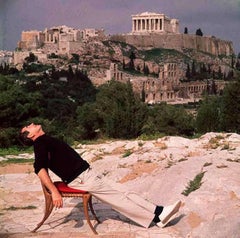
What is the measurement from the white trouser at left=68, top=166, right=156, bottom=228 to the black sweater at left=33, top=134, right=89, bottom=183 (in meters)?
0.05

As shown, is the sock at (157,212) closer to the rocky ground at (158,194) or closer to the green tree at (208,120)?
the rocky ground at (158,194)

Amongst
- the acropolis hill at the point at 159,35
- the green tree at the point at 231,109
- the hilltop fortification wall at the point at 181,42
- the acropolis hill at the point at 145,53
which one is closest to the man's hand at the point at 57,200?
the green tree at the point at 231,109

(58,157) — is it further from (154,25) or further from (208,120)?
(154,25)

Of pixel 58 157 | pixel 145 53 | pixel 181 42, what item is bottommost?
pixel 58 157

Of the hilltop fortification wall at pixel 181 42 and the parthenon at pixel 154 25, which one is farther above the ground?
the parthenon at pixel 154 25

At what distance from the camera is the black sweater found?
10.4 ft

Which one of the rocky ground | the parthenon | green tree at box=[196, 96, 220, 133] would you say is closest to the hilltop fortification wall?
the parthenon

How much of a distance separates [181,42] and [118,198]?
256 ft

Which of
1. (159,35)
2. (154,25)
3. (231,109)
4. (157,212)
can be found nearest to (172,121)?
(231,109)

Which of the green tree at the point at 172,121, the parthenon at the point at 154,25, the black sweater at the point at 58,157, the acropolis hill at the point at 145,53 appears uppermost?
the parthenon at the point at 154,25

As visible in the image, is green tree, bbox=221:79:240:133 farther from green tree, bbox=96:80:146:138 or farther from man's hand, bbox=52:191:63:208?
man's hand, bbox=52:191:63:208

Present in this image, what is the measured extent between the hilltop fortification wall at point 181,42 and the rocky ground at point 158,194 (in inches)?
2789

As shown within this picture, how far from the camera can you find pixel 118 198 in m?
3.19

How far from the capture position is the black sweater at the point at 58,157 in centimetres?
316
